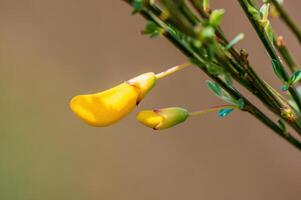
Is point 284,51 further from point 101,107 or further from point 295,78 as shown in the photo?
point 101,107

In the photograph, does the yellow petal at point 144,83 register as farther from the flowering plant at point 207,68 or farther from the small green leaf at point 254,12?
the small green leaf at point 254,12

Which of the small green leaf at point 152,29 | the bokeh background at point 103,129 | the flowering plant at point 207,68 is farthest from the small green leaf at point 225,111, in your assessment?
the bokeh background at point 103,129

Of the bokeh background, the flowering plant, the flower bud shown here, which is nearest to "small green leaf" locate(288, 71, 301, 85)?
the flowering plant

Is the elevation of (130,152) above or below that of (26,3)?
below

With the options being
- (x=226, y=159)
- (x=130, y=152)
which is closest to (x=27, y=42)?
(x=130, y=152)

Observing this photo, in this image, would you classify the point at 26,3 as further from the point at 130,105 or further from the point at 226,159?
the point at 130,105

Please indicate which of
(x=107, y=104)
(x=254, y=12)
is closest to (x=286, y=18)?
(x=254, y=12)

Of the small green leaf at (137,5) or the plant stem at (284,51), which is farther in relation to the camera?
the plant stem at (284,51)
